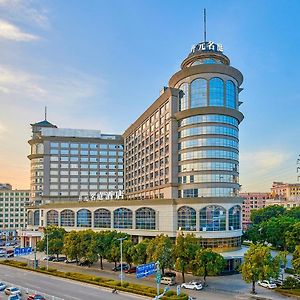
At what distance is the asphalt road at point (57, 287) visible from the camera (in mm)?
49781

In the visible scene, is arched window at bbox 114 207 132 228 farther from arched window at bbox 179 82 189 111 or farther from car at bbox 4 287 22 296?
car at bbox 4 287 22 296

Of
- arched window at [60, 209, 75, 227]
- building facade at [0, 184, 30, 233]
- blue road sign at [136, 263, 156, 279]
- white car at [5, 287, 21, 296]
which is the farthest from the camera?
building facade at [0, 184, 30, 233]

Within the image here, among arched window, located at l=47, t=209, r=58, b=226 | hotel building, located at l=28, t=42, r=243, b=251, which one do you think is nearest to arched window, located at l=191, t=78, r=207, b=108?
hotel building, located at l=28, t=42, r=243, b=251

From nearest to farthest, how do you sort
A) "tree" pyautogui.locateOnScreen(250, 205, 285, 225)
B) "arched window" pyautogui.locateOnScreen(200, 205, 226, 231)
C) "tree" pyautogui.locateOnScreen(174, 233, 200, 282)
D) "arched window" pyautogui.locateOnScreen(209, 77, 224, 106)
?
"tree" pyautogui.locateOnScreen(174, 233, 200, 282)
"arched window" pyautogui.locateOnScreen(200, 205, 226, 231)
"arched window" pyautogui.locateOnScreen(209, 77, 224, 106)
"tree" pyautogui.locateOnScreen(250, 205, 285, 225)

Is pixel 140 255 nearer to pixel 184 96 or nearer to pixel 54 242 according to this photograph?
pixel 54 242

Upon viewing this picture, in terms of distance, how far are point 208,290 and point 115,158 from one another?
291 feet

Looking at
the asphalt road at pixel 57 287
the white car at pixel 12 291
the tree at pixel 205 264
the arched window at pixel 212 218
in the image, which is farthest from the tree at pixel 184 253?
the white car at pixel 12 291

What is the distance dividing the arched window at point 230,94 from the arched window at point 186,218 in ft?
76.8

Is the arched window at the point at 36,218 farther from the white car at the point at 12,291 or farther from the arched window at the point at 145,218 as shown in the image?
the white car at the point at 12,291

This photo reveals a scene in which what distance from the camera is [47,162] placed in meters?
130

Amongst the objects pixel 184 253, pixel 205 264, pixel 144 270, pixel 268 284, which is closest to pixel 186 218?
pixel 184 253

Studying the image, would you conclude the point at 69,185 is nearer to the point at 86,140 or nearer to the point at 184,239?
the point at 86,140

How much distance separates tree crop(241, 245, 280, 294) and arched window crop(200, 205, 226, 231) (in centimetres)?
2156

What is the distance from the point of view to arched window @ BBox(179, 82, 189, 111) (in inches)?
3167
